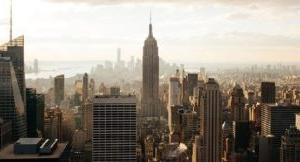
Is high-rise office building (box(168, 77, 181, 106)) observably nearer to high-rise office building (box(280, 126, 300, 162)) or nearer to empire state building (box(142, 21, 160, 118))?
empire state building (box(142, 21, 160, 118))

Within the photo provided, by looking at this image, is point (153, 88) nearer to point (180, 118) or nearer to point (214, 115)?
point (180, 118)

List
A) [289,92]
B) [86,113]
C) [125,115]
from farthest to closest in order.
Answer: [289,92] < [86,113] < [125,115]

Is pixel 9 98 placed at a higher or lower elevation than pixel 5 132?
higher

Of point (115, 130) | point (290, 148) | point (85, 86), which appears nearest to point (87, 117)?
point (85, 86)

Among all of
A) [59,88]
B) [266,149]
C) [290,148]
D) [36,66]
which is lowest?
[266,149]

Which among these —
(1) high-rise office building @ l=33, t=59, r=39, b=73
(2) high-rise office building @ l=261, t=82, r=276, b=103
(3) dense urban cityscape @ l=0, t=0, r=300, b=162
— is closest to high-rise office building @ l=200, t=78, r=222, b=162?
(3) dense urban cityscape @ l=0, t=0, r=300, b=162

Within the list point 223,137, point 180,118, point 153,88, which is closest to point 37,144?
point 223,137

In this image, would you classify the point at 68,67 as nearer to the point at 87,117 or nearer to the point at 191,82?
Result: the point at 87,117
